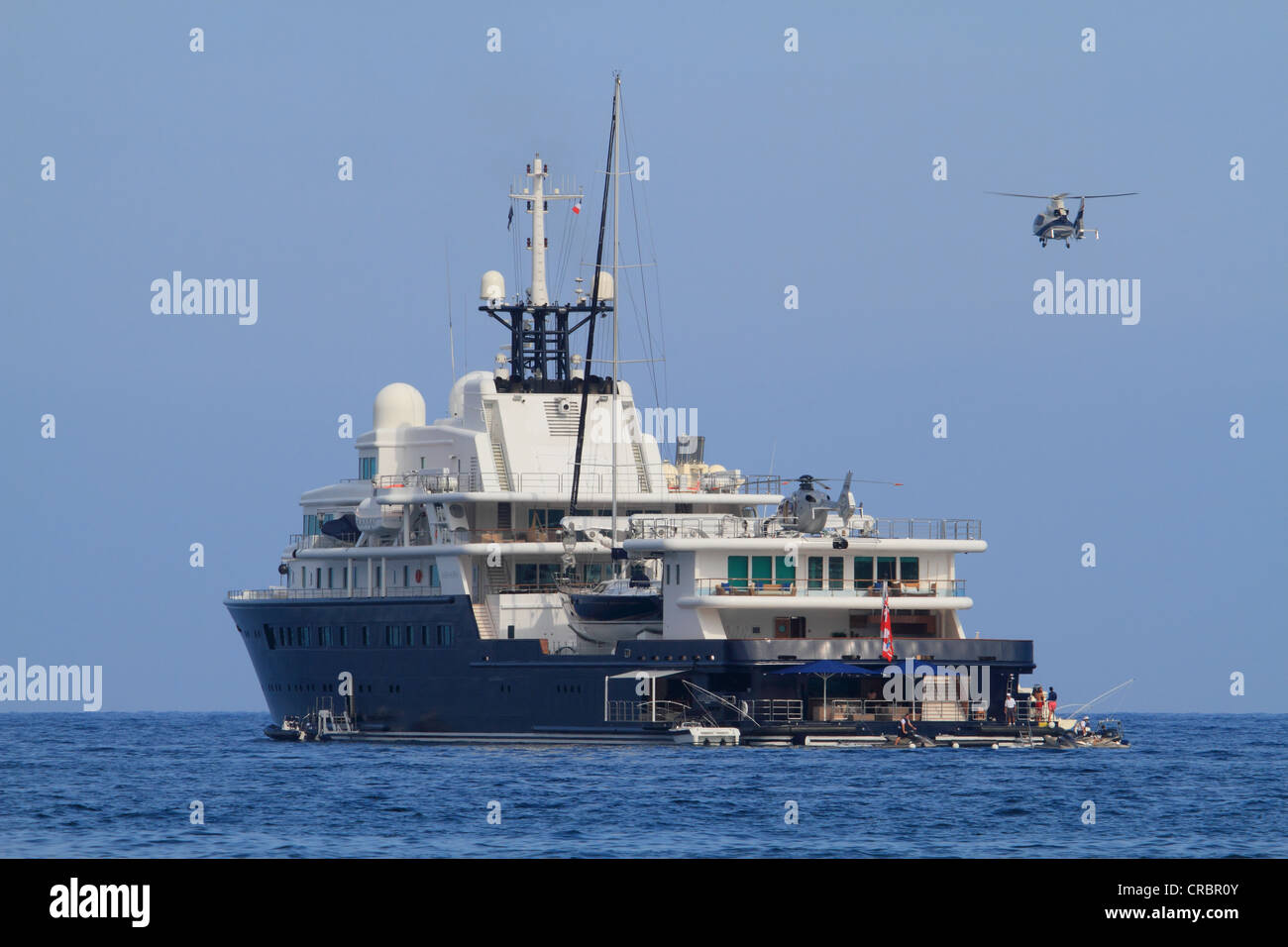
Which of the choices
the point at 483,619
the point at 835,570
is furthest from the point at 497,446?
the point at 835,570

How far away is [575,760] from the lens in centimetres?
5403

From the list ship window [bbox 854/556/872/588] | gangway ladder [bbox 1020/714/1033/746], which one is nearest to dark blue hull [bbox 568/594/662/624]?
ship window [bbox 854/556/872/588]

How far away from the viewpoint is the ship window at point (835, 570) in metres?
58.2

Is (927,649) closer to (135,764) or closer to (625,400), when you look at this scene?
(625,400)

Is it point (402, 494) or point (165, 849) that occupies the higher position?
point (402, 494)

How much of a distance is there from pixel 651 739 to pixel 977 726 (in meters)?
8.40

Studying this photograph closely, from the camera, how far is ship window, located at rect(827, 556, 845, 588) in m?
58.2

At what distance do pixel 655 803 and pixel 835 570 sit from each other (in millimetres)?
15407

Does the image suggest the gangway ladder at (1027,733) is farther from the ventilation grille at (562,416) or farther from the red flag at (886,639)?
the ventilation grille at (562,416)

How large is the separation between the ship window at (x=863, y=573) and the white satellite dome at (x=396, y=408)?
18.2 metres
